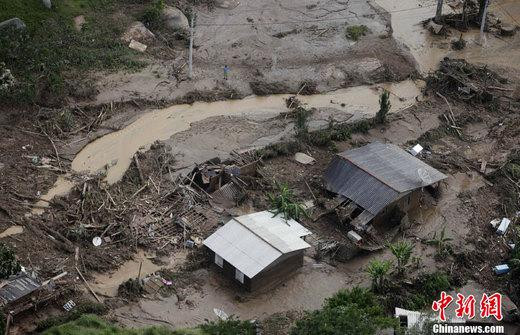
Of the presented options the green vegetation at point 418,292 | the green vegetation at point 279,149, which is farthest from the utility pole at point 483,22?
the green vegetation at point 418,292

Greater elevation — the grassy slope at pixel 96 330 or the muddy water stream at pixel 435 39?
the grassy slope at pixel 96 330

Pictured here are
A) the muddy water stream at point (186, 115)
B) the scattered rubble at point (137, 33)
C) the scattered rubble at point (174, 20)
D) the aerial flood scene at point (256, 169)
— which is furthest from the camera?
the scattered rubble at point (174, 20)

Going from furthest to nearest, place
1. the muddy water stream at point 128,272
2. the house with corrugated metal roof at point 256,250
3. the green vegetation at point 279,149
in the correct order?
the green vegetation at point 279,149, the muddy water stream at point 128,272, the house with corrugated metal roof at point 256,250

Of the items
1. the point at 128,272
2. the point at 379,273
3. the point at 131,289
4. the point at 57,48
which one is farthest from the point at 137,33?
the point at 379,273

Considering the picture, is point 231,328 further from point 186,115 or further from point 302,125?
point 186,115

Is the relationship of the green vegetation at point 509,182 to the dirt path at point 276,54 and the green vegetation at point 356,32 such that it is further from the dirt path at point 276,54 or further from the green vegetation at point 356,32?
the green vegetation at point 356,32

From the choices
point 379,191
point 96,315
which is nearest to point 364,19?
point 379,191

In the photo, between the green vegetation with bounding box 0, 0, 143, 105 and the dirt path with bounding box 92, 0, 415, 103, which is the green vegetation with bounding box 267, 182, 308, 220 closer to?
the dirt path with bounding box 92, 0, 415, 103
